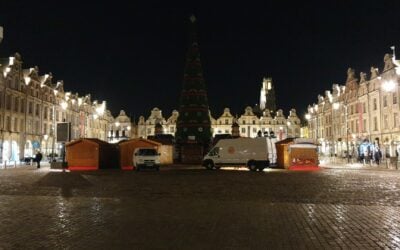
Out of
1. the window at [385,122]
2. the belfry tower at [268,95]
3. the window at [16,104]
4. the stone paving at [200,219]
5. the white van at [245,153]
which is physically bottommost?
the stone paving at [200,219]

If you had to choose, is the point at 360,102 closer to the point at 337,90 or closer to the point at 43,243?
the point at 337,90

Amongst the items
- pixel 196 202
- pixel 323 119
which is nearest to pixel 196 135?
pixel 196 202

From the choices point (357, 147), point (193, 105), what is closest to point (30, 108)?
point (193, 105)

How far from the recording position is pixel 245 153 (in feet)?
116

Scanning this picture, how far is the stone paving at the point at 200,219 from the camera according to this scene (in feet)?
27.3

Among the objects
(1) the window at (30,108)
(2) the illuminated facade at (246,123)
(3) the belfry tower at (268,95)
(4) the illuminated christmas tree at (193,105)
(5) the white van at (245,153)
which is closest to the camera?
(5) the white van at (245,153)

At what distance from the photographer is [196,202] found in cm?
1417

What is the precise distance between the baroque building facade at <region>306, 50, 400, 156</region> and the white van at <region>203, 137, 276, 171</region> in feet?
51.1

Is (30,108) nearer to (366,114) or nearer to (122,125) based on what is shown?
(366,114)

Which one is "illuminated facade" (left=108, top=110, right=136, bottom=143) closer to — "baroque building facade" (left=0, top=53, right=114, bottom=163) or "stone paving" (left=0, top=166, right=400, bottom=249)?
"baroque building facade" (left=0, top=53, right=114, bottom=163)

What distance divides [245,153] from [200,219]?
80.8 feet

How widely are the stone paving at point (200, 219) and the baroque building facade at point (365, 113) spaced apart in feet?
104

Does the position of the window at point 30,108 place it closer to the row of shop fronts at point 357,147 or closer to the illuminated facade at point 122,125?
the row of shop fronts at point 357,147

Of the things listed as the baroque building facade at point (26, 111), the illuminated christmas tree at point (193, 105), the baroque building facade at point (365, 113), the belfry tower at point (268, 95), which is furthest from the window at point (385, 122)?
the belfry tower at point (268, 95)
